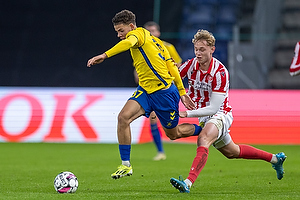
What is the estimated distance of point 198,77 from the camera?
19.9 ft

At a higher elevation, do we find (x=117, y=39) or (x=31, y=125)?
(x=117, y=39)

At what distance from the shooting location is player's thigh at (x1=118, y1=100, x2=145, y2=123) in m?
6.09

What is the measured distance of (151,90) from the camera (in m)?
6.36

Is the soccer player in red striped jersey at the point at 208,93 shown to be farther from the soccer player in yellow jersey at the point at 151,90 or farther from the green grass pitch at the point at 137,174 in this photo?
the green grass pitch at the point at 137,174

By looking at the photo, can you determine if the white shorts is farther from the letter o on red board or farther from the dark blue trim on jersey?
the letter o on red board

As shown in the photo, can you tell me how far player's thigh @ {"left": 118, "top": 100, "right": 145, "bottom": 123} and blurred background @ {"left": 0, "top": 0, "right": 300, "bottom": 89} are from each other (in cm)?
716

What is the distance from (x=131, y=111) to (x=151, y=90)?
39cm

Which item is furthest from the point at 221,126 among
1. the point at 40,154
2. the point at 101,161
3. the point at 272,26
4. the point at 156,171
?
the point at 272,26

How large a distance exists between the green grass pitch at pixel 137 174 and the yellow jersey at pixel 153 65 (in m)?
1.12

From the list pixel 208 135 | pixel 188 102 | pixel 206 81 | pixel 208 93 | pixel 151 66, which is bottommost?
pixel 208 135

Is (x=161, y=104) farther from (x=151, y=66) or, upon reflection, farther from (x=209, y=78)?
(x=209, y=78)

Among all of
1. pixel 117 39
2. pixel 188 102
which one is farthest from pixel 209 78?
pixel 117 39

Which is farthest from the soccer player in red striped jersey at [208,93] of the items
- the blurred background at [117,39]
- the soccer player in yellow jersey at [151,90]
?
the blurred background at [117,39]

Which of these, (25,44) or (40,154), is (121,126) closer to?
(40,154)
